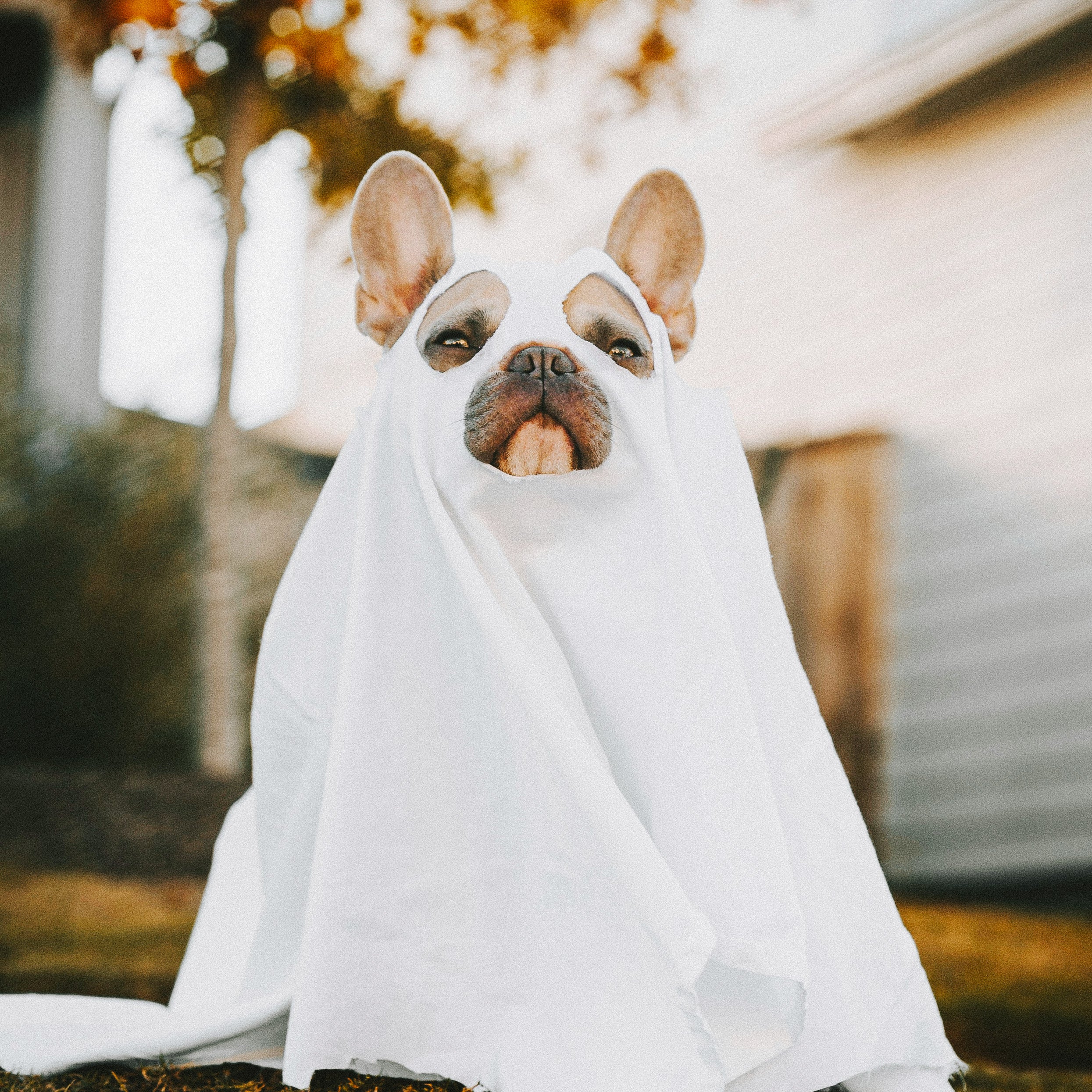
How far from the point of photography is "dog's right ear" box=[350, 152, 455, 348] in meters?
2.15

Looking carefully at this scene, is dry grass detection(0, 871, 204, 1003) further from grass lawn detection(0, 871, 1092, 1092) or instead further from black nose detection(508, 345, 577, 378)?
black nose detection(508, 345, 577, 378)

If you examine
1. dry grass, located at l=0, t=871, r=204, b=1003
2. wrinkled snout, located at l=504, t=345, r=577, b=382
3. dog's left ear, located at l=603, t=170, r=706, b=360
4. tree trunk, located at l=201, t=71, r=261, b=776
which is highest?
tree trunk, located at l=201, t=71, r=261, b=776

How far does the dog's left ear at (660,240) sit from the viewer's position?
2.21 metres

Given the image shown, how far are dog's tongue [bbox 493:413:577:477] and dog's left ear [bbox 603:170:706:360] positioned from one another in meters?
0.52

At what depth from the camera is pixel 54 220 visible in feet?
26.7

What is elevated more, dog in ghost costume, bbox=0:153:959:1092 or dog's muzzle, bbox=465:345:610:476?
dog's muzzle, bbox=465:345:610:476

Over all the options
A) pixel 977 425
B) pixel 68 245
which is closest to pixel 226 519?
pixel 68 245

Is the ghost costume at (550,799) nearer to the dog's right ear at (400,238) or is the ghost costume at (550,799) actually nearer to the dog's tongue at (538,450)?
the dog's tongue at (538,450)

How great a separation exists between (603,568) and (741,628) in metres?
0.26

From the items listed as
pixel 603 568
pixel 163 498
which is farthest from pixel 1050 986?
pixel 163 498

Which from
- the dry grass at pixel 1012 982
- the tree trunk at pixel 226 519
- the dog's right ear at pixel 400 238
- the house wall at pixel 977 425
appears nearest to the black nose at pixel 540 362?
the dog's right ear at pixel 400 238

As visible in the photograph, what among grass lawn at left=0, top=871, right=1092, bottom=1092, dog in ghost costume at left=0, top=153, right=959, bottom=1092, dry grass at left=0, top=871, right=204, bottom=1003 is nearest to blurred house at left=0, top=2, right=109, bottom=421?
dry grass at left=0, top=871, right=204, bottom=1003

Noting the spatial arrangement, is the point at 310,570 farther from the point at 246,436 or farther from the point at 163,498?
the point at 246,436

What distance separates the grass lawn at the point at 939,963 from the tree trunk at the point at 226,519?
3.40 feet
